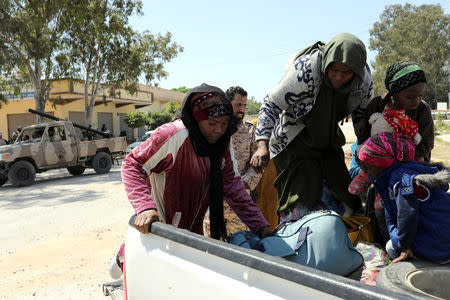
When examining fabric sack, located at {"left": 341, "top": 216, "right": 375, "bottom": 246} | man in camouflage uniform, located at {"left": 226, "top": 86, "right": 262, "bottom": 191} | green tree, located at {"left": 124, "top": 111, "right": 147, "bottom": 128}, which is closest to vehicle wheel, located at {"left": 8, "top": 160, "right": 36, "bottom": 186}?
man in camouflage uniform, located at {"left": 226, "top": 86, "right": 262, "bottom": 191}

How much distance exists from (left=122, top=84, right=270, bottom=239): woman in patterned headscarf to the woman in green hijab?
0.32 metres

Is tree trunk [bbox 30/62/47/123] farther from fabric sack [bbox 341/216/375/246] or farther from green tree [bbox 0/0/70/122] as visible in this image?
fabric sack [bbox 341/216/375/246]

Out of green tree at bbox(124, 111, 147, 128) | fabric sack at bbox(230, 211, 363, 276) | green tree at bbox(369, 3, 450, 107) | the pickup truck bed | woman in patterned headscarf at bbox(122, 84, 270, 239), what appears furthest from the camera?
green tree at bbox(369, 3, 450, 107)

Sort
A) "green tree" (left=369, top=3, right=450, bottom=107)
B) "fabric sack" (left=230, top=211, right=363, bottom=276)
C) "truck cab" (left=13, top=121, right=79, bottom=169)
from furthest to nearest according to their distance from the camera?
1. "green tree" (left=369, top=3, right=450, bottom=107)
2. "truck cab" (left=13, top=121, right=79, bottom=169)
3. "fabric sack" (left=230, top=211, right=363, bottom=276)

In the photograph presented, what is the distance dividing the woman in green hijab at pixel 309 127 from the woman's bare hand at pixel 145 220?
815 mm

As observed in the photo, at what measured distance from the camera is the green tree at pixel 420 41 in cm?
3988

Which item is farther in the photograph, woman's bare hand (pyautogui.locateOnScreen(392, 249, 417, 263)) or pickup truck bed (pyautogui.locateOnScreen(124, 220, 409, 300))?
woman's bare hand (pyautogui.locateOnScreen(392, 249, 417, 263))

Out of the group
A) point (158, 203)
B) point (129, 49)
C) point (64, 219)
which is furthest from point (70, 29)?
point (158, 203)

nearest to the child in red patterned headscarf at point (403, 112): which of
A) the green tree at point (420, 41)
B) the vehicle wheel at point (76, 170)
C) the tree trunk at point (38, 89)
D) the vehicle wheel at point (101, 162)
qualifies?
the vehicle wheel at point (101, 162)

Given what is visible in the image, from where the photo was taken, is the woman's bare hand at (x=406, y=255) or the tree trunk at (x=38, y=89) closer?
the woman's bare hand at (x=406, y=255)

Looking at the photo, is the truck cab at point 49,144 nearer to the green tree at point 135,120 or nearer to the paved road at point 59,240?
the paved road at point 59,240

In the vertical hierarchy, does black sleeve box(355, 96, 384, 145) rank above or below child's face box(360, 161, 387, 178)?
above

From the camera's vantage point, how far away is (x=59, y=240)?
17.2 ft

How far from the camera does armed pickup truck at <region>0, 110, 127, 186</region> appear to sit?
1095 centimetres
